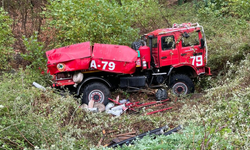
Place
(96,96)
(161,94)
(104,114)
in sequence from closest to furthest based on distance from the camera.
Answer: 1. (104,114)
2. (96,96)
3. (161,94)

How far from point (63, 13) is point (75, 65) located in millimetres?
2561

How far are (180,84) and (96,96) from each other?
279 cm

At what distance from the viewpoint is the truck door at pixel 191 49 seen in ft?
22.3

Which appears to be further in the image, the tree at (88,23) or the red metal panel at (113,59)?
the tree at (88,23)

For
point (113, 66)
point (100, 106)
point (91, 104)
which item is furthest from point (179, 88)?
point (91, 104)

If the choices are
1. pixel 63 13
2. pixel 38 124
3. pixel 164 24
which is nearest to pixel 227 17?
pixel 164 24

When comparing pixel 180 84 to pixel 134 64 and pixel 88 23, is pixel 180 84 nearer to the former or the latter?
pixel 134 64

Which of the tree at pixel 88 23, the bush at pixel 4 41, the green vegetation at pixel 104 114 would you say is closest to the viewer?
the green vegetation at pixel 104 114

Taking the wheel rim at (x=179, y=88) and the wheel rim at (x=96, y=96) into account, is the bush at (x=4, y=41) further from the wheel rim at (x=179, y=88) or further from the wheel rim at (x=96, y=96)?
the wheel rim at (x=179, y=88)

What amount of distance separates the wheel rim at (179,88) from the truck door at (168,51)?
2.56 feet

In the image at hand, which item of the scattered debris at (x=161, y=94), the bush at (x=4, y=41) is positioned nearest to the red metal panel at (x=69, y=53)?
the bush at (x=4, y=41)

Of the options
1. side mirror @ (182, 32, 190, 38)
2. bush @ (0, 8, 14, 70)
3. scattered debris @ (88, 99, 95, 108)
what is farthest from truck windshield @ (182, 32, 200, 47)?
bush @ (0, 8, 14, 70)

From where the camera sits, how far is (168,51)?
22.1 feet

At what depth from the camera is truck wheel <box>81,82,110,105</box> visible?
254 inches
